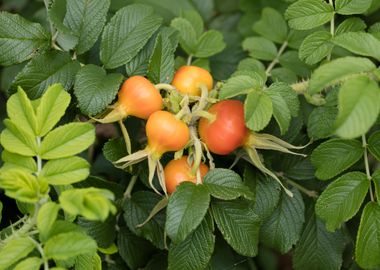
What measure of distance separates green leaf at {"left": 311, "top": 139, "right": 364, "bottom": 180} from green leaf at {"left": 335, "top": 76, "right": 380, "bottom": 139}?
1.39ft

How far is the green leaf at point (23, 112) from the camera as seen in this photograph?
1.59m

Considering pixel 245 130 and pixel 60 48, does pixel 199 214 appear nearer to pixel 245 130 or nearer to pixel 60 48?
pixel 245 130

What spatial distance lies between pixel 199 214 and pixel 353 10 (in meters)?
0.83

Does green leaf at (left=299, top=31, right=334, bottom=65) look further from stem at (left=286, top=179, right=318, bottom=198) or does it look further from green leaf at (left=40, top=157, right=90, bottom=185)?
green leaf at (left=40, top=157, right=90, bottom=185)

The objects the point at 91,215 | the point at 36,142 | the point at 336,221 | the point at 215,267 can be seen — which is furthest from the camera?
the point at 215,267

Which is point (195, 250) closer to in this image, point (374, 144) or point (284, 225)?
point (284, 225)

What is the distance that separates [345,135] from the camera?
1.35 meters

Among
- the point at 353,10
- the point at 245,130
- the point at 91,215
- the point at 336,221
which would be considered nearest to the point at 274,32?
the point at 353,10

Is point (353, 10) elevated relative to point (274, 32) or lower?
elevated

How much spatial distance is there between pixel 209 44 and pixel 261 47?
0.78 feet

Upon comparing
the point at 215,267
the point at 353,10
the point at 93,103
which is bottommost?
the point at 215,267

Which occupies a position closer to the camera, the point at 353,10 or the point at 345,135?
the point at 345,135

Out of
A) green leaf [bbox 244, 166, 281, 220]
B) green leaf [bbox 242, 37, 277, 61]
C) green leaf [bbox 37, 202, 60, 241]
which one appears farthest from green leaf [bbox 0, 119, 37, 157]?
green leaf [bbox 242, 37, 277, 61]

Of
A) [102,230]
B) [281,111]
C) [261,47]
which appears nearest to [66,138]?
[102,230]
